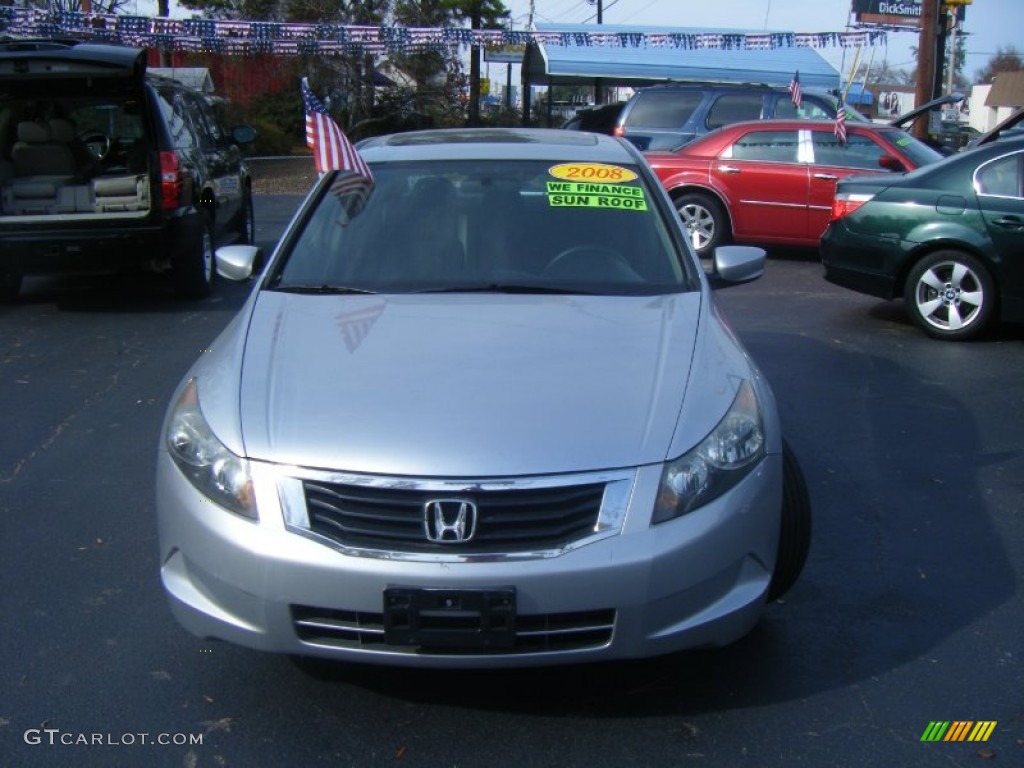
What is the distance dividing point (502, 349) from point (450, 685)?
102cm

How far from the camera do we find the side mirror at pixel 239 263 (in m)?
4.70

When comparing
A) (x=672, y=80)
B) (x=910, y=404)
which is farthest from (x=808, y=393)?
(x=672, y=80)

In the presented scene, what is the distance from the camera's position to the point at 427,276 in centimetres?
418

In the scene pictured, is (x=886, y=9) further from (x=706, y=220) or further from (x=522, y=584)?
(x=522, y=584)

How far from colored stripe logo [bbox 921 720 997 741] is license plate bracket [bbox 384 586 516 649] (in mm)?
1232

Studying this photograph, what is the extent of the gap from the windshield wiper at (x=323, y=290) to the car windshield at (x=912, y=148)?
9.01 meters

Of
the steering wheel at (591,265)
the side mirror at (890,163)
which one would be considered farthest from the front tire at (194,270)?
the side mirror at (890,163)

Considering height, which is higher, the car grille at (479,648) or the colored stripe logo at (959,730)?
the car grille at (479,648)

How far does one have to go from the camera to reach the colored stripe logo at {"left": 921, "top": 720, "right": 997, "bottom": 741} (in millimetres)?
3077

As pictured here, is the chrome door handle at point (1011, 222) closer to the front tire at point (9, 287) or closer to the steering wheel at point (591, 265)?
the steering wheel at point (591, 265)

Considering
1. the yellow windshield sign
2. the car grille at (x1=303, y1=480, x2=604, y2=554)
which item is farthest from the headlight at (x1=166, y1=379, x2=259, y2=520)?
the yellow windshield sign

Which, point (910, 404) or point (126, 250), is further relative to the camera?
point (126, 250)

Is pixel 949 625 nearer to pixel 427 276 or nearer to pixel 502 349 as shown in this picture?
pixel 502 349

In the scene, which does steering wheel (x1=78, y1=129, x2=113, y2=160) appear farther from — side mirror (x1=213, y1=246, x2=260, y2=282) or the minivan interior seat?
side mirror (x1=213, y1=246, x2=260, y2=282)
